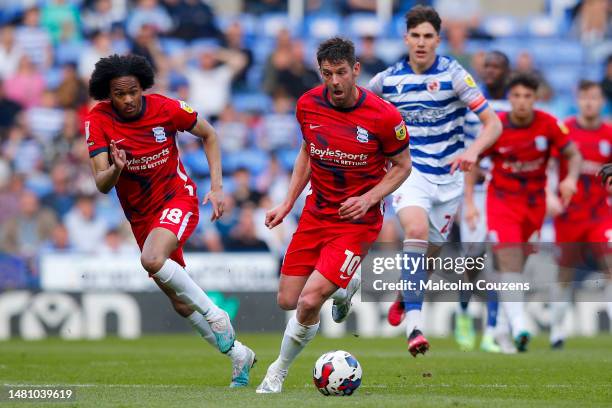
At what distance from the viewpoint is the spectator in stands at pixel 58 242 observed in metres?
18.1

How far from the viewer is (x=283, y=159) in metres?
20.2

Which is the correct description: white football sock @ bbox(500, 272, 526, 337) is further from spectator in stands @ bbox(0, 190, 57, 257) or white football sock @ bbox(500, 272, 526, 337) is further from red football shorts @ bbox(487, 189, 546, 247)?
spectator in stands @ bbox(0, 190, 57, 257)

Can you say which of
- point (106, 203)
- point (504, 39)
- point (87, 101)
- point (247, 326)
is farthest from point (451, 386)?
point (504, 39)

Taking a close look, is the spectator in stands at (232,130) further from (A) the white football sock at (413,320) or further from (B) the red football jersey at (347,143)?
(B) the red football jersey at (347,143)

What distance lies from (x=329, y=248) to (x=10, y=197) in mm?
11385

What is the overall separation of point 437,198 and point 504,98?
3068 millimetres

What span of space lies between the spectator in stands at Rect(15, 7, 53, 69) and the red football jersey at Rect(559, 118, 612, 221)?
1128cm

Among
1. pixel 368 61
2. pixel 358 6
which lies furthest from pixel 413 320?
pixel 358 6

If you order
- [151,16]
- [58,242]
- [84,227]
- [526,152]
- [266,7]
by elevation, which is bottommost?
[58,242]

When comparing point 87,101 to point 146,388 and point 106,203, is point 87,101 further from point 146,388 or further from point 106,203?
point 146,388

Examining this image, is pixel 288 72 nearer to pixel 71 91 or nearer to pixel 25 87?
pixel 71 91

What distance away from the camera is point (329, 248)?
27.1ft

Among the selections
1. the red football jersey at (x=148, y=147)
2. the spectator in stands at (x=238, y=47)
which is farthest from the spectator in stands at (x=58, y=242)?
the red football jersey at (x=148, y=147)

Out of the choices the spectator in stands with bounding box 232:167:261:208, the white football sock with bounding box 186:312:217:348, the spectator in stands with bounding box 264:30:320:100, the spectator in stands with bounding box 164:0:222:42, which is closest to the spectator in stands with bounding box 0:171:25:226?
the spectator in stands with bounding box 232:167:261:208
